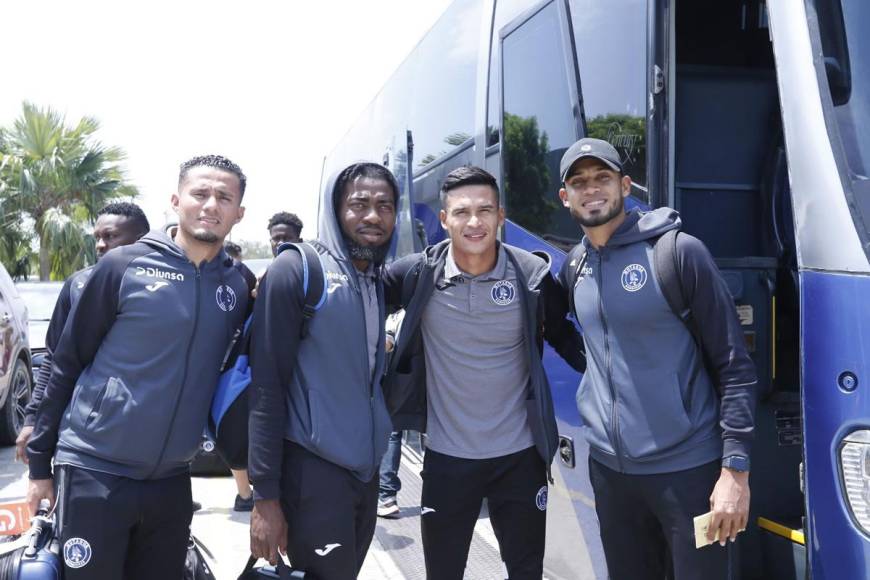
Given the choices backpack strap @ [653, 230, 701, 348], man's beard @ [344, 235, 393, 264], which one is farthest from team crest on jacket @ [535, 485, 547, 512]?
man's beard @ [344, 235, 393, 264]

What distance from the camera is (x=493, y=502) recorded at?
293cm

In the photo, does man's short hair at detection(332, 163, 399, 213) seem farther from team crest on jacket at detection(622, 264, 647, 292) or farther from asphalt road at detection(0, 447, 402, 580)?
asphalt road at detection(0, 447, 402, 580)

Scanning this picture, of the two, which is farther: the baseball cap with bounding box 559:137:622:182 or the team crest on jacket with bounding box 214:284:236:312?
the team crest on jacket with bounding box 214:284:236:312

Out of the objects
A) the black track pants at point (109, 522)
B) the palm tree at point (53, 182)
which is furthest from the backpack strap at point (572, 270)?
the palm tree at point (53, 182)

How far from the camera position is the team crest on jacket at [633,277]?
8.32 ft

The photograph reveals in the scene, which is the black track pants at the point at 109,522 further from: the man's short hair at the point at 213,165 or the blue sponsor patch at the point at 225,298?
the man's short hair at the point at 213,165

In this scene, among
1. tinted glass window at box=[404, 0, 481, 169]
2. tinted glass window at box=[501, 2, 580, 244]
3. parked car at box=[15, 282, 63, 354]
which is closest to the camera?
tinted glass window at box=[501, 2, 580, 244]

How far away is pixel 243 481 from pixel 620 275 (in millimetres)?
3929

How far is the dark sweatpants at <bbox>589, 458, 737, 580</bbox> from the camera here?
2439mm

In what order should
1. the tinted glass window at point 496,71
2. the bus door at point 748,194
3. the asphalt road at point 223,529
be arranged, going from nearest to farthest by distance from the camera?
1. the bus door at point 748,194
2. the tinted glass window at point 496,71
3. the asphalt road at point 223,529

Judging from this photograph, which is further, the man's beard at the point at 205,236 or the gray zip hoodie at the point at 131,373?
the man's beard at the point at 205,236

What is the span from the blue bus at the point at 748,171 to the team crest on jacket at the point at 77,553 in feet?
6.38

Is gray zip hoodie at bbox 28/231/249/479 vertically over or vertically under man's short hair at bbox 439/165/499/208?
under

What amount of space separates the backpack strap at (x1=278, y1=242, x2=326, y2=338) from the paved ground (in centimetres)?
210
